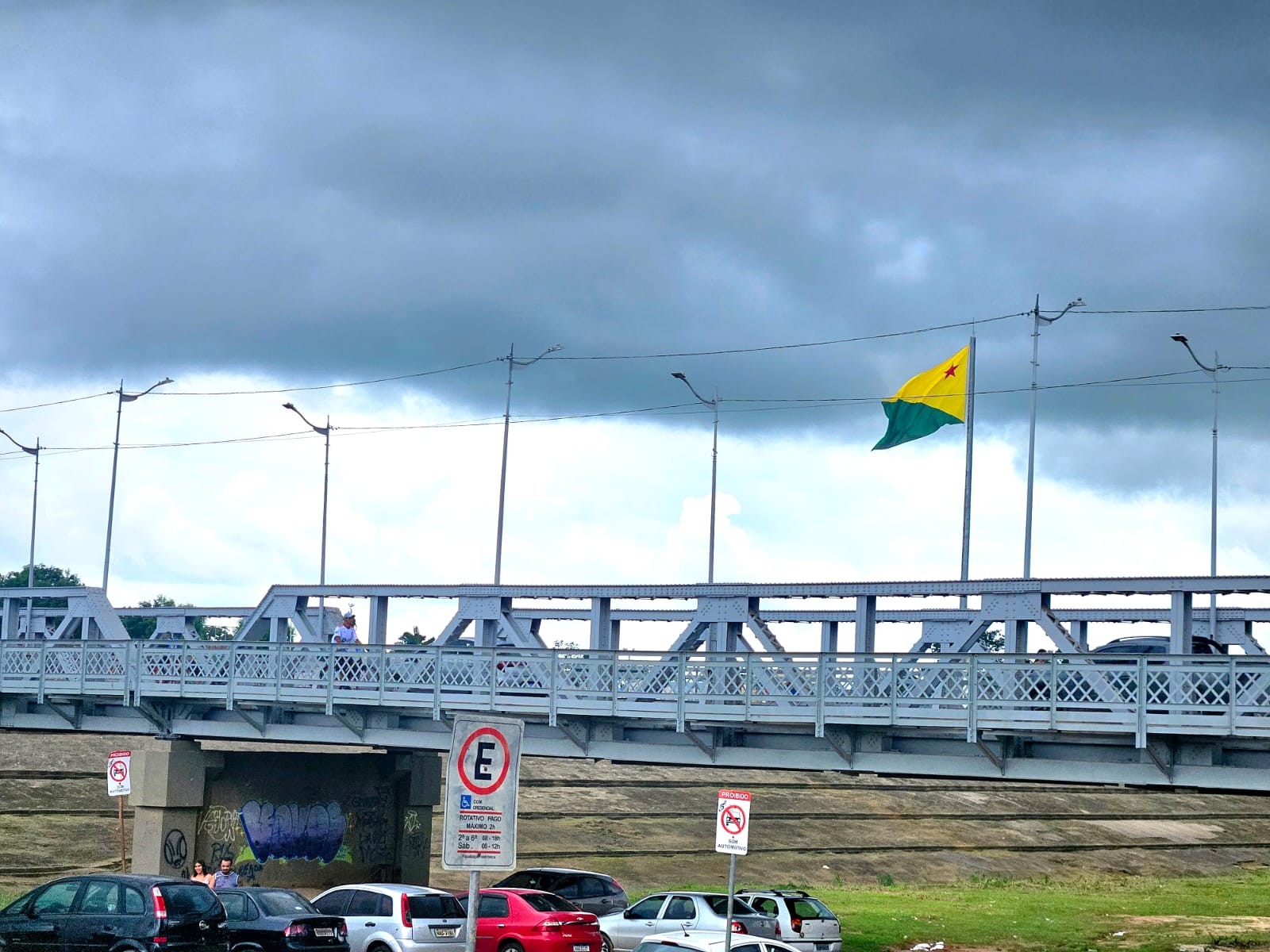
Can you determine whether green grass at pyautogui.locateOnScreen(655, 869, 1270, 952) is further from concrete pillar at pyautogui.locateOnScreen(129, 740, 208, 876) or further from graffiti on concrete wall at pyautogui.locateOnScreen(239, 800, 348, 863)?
concrete pillar at pyautogui.locateOnScreen(129, 740, 208, 876)

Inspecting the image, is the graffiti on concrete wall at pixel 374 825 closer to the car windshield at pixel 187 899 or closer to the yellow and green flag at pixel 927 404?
the yellow and green flag at pixel 927 404

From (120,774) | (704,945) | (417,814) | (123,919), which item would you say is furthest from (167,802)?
(704,945)

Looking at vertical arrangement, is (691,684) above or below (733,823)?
above

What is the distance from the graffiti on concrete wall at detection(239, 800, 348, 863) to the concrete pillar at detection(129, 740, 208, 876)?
4.51 feet

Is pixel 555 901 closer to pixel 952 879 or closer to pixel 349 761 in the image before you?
pixel 349 761

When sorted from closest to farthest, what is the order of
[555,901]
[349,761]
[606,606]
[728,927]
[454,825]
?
Answer: [454,825], [728,927], [555,901], [606,606], [349,761]

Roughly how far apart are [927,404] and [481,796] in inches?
1325

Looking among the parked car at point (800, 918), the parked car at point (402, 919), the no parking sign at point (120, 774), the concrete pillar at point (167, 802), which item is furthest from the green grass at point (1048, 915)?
the no parking sign at point (120, 774)

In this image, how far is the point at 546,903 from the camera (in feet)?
92.7

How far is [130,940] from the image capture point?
21.5 m

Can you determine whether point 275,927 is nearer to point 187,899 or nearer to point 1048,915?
point 187,899

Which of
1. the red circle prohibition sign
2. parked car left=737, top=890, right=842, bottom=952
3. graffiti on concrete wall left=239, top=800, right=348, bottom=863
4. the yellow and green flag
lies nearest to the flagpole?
the yellow and green flag

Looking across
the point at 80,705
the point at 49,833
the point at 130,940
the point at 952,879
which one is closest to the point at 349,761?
the point at 80,705

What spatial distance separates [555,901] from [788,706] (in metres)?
5.11
